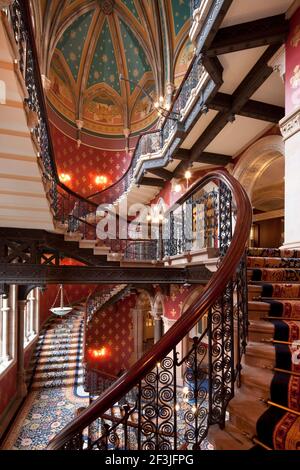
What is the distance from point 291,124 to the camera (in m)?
3.32

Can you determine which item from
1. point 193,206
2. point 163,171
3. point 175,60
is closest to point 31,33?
point 193,206

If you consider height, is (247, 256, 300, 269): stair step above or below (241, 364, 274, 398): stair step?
above

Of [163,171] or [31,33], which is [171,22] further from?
[31,33]

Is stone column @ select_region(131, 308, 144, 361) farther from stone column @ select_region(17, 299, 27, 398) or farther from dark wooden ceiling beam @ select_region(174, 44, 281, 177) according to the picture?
dark wooden ceiling beam @ select_region(174, 44, 281, 177)

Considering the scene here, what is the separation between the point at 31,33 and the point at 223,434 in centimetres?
365

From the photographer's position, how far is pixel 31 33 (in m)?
2.43

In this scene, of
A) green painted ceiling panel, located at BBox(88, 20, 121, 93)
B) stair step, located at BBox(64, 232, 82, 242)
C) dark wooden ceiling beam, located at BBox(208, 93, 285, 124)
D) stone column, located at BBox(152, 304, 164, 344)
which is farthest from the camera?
green painted ceiling panel, located at BBox(88, 20, 121, 93)

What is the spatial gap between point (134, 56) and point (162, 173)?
6488 millimetres

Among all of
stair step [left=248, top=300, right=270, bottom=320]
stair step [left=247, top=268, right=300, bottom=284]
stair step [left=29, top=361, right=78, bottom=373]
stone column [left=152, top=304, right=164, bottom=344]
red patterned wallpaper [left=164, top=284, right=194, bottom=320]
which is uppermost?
stair step [left=247, top=268, right=300, bottom=284]

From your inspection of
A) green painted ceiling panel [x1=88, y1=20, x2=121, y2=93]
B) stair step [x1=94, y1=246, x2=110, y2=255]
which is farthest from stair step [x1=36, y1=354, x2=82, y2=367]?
green painted ceiling panel [x1=88, y1=20, x2=121, y2=93]

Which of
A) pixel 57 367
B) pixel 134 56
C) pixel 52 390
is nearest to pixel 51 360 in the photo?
pixel 57 367

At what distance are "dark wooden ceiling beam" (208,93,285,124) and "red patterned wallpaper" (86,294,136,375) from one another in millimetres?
8760

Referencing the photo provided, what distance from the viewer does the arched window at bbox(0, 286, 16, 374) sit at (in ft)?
19.6

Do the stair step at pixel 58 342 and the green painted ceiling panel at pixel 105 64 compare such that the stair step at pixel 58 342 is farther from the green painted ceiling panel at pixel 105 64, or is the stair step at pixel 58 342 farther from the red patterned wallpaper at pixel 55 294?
the green painted ceiling panel at pixel 105 64
